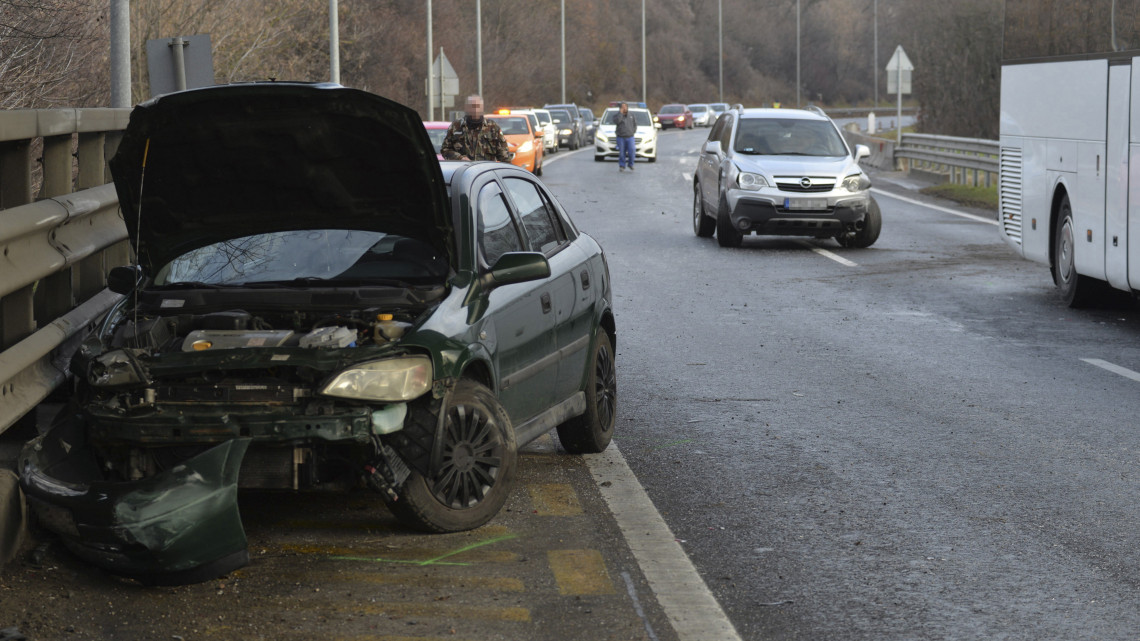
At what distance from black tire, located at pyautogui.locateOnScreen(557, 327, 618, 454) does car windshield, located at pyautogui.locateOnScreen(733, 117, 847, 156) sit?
12.9m

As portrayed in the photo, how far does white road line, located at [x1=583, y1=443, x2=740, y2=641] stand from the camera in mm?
4996

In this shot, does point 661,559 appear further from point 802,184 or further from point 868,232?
point 868,232

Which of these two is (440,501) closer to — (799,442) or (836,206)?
(799,442)

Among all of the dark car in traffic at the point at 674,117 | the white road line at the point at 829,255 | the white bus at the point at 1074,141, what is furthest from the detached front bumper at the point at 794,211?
the dark car in traffic at the point at 674,117

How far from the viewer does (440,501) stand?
19.4 feet

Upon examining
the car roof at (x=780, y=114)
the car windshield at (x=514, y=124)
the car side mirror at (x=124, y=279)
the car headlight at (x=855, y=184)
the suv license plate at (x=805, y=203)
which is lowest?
the suv license plate at (x=805, y=203)

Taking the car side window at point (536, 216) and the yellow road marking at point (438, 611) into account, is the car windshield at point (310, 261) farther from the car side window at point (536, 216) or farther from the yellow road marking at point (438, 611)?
the yellow road marking at point (438, 611)

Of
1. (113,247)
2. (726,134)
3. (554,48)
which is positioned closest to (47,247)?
(113,247)

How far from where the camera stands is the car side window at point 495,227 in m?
6.63

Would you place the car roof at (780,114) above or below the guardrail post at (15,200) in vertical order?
above

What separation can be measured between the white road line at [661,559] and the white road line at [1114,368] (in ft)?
13.8

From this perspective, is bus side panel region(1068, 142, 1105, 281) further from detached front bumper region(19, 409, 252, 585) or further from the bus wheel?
detached front bumper region(19, 409, 252, 585)

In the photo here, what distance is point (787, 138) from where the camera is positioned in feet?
67.7

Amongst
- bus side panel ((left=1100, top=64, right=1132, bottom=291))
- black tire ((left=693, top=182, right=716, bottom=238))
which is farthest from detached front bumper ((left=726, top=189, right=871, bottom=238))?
bus side panel ((left=1100, top=64, right=1132, bottom=291))
